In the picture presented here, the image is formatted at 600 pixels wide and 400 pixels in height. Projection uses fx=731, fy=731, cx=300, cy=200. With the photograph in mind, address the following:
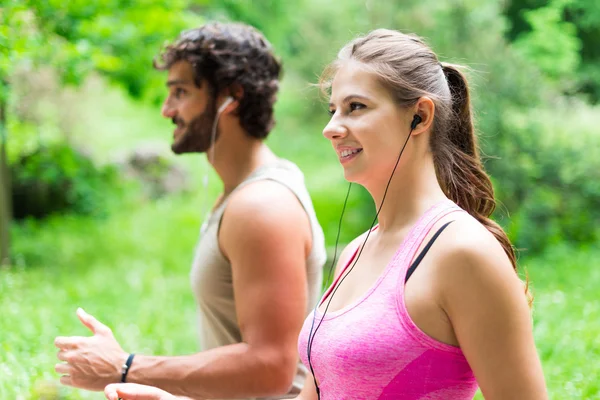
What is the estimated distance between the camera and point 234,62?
8.23 feet

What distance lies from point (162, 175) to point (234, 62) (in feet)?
31.7

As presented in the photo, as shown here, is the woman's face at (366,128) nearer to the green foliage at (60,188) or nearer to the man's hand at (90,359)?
the man's hand at (90,359)

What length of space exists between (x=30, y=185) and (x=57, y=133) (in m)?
0.83

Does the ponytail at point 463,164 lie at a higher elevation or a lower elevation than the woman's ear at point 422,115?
lower

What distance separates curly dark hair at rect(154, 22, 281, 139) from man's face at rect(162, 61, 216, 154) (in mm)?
28

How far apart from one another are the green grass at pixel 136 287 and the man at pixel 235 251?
276 millimetres

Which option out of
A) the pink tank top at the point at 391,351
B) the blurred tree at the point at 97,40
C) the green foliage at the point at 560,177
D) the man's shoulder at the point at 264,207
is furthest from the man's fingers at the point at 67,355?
the green foliage at the point at 560,177

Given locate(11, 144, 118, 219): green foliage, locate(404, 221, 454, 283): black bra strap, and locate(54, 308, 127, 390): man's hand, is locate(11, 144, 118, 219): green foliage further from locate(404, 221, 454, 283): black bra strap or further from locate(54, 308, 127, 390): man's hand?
locate(404, 221, 454, 283): black bra strap

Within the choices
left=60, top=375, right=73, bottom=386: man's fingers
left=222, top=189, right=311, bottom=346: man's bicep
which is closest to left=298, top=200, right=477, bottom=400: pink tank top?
left=222, top=189, right=311, bottom=346: man's bicep

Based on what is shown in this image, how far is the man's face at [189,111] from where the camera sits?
247 centimetres

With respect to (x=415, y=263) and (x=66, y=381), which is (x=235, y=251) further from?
(x=415, y=263)

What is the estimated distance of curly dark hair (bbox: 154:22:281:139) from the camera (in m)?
2.48

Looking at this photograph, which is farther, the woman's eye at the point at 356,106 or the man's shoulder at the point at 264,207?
the man's shoulder at the point at 264,207

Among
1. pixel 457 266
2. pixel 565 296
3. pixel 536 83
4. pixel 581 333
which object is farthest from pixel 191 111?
pixel 536 83
